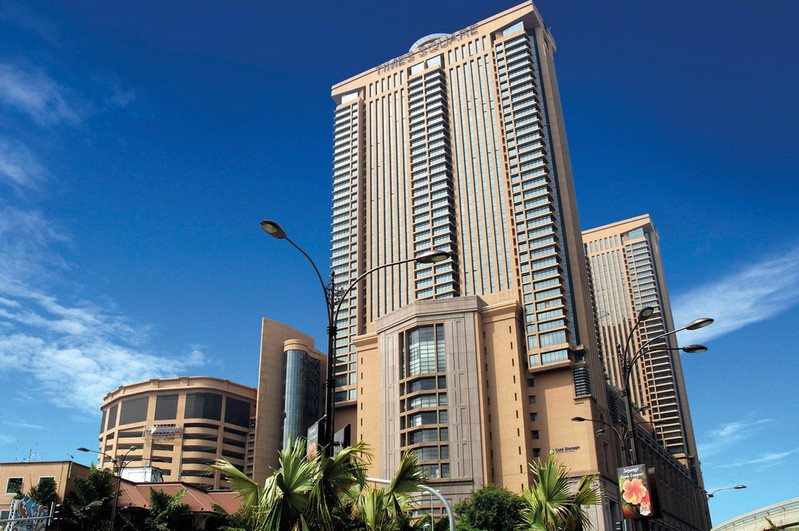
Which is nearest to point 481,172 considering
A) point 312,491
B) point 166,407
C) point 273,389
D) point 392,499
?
point 273,389

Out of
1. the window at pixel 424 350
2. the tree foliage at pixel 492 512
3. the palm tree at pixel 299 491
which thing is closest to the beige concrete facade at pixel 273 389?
the window at pixel 424 350

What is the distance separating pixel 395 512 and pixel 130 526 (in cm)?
3863

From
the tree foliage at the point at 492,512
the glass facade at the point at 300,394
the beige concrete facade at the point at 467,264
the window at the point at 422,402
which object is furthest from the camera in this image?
the glass facade at the point at 300,394

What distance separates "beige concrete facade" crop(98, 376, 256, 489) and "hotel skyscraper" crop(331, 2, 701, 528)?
3751cm

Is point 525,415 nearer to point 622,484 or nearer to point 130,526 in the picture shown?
point 130,526

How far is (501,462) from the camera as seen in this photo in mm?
99000

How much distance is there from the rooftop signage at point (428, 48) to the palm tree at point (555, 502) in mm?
137335

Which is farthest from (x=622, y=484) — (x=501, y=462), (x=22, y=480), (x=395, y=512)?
(x=501, y=462)

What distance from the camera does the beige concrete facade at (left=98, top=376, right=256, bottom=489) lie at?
148 meters

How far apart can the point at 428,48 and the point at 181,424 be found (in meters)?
103

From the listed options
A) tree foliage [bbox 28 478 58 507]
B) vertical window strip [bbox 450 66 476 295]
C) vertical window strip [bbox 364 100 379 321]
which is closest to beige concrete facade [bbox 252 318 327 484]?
vertical window strip [bbox 364 100 379 321]

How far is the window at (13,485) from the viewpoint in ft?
161

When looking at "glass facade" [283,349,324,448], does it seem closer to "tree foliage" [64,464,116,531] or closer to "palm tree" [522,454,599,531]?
"tree foliage" [64,464,116,531]

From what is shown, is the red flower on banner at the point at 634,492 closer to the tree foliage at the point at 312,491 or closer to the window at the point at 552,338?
the tree foliage at the point at 312,491
